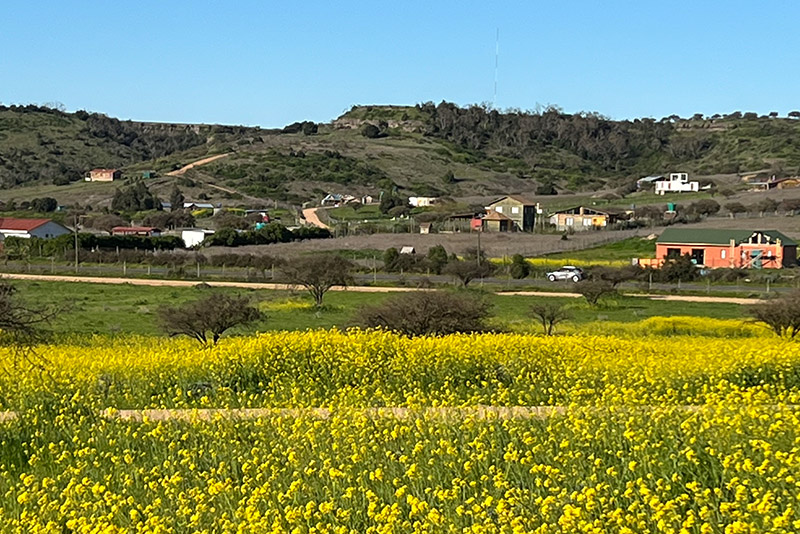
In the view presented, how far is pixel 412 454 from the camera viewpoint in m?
8.40

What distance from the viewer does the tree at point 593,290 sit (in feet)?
140

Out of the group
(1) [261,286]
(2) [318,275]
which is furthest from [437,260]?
(2) [318,275]

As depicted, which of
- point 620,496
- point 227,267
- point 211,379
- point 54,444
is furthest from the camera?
point 227,267

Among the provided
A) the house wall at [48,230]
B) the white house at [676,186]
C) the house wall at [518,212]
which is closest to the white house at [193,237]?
the house wall at [48,230]

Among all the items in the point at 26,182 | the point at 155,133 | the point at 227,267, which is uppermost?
the point at 155,133

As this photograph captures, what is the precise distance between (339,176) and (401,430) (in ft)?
424

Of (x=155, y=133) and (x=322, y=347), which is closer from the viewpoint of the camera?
(x=322, y=347)

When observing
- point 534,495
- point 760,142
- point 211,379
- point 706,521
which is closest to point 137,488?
point 534,495

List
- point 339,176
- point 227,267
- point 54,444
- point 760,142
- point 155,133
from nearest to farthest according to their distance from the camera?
point 54,444
point 227,267
point 339,176
point 760,142
point 155,133

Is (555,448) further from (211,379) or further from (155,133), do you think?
(155,133)

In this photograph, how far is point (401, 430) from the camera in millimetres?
8734

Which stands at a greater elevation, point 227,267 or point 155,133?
point 155,133

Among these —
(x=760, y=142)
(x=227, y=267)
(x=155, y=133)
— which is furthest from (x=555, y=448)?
(x=155, y=133)

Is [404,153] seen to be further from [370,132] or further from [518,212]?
[518,212]
